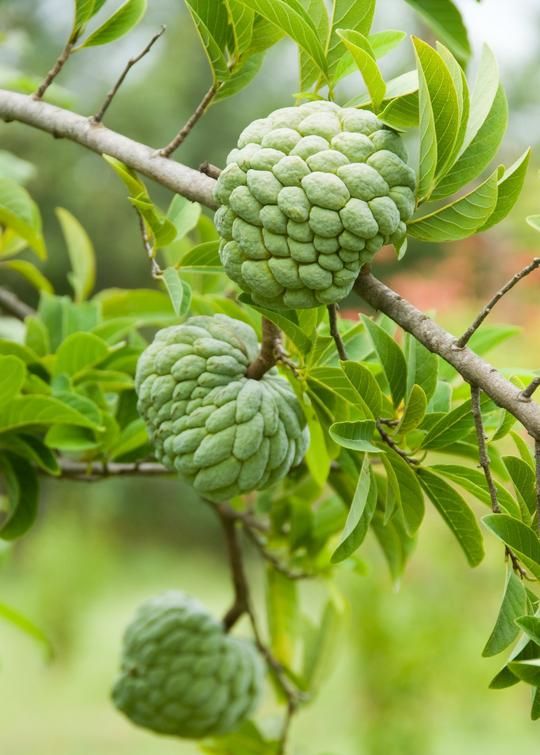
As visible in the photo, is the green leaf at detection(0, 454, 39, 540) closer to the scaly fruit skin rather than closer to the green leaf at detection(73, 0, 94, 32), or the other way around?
the scaly fruit skin

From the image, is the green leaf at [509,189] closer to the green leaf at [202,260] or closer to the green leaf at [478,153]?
the green leaf at [478,153]

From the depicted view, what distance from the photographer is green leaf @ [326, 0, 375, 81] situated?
29.8 inches

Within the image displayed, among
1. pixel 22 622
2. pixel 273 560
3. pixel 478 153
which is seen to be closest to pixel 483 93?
pixel 478 153

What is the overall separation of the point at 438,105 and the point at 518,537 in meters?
0.31

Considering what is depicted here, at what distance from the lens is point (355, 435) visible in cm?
71

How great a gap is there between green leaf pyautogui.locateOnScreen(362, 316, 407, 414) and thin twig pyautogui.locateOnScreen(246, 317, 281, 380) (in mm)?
101

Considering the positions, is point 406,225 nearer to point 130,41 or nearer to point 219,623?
point 219,623

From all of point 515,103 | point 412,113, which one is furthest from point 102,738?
point 515,103

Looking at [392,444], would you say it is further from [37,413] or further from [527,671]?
[37,413]

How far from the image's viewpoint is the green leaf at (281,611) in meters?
1.38

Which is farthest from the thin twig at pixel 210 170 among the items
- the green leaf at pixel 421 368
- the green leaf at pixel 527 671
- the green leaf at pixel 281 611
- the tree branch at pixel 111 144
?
the green leaf at pixel 281 611

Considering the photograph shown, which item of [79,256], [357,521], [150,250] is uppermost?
[79,256]

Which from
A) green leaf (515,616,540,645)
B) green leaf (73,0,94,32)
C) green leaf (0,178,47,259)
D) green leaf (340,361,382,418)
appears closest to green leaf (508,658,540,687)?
green leaf (515,616,540,645)

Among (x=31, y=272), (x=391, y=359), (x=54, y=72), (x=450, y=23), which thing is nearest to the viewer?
(x=450, y=23)
